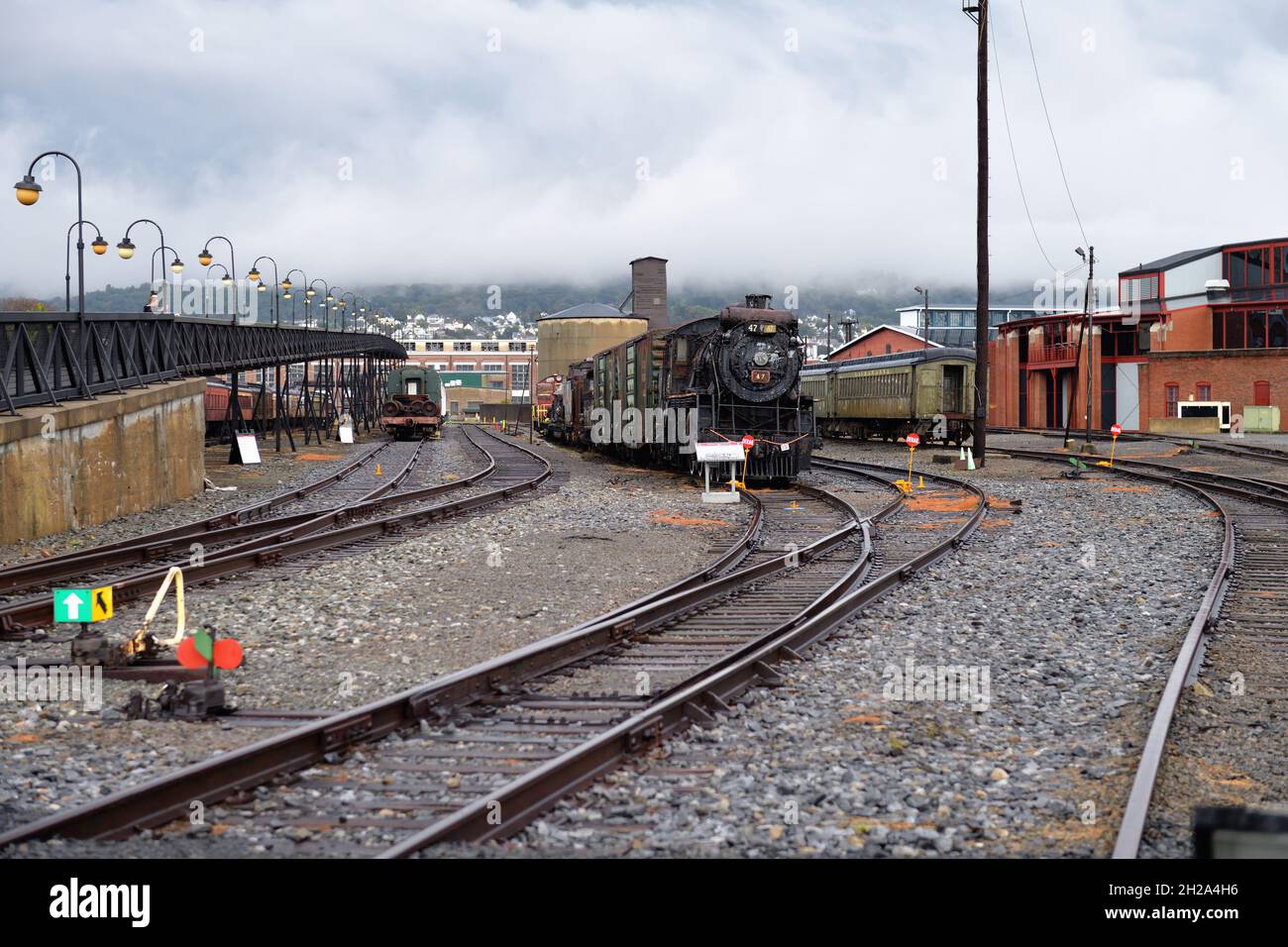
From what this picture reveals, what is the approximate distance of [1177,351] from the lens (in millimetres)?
62625

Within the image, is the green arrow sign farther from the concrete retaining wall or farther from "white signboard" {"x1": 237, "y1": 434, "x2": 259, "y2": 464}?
"white signboard" {"x1": 237, "y1": 434, "x2": 259, "y2": 464}

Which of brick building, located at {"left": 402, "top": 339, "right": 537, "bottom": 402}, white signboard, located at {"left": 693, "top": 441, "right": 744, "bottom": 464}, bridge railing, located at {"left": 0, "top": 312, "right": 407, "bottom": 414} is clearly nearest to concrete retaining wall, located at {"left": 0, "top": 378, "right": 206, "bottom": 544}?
bridge railing, located at {"left": 0, "top": 312, "right": 407, "bottom": 414}

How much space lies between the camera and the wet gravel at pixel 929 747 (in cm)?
560

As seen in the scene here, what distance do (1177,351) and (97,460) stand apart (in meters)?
58.0

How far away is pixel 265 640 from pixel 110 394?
1423cm

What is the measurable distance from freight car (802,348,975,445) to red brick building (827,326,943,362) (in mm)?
51400

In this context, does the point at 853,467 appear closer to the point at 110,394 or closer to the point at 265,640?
the point at 110,394

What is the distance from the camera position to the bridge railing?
18.9 m

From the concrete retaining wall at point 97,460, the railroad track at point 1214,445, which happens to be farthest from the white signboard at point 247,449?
the railroad track at point 1214,445

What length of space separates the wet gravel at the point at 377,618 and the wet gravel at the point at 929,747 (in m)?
2.54

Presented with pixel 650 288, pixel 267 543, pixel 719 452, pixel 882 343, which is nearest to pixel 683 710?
pixel 267 543

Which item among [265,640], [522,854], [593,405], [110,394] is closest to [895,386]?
[593,405]

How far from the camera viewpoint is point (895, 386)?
43844mm

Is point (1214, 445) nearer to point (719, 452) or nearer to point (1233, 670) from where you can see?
point (719, 452)
